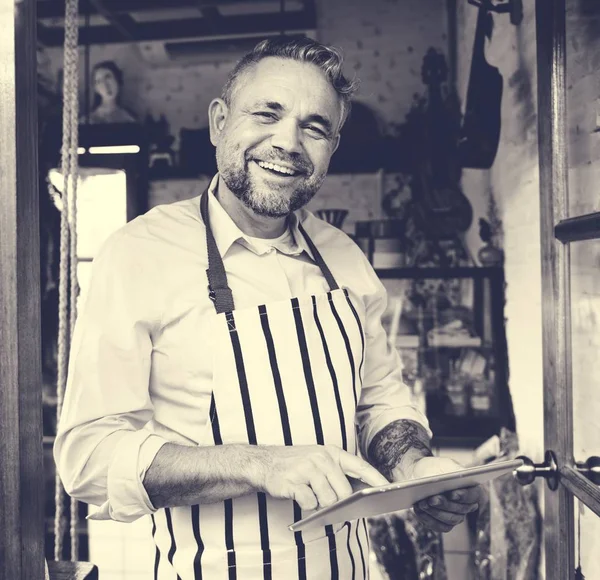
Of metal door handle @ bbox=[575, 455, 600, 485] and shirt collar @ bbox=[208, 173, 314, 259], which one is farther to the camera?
shirt collar @ bbox=[208, 173, 314, 259]

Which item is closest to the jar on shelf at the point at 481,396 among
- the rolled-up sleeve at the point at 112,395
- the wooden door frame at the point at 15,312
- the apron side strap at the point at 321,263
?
the apron side strap at the point at 321,263

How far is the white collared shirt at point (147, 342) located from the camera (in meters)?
1.21

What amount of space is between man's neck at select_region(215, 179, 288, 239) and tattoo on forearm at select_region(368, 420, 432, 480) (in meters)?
0.56

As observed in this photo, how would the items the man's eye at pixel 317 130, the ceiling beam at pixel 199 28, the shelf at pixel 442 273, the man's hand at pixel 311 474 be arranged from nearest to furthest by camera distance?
the man's hand at pixel 311 474
the man's eye at pixel 317 130
the shelf at pixel 442 273
the ceiling beam at pixel 199 28

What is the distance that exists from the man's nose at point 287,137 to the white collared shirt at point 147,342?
21 cm

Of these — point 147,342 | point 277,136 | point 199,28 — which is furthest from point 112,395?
point 199,28

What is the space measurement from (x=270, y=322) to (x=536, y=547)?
1699 mm

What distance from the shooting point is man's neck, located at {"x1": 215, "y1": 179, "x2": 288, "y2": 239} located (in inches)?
59.8

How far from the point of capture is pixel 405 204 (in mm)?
4051

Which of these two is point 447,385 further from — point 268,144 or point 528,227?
point 268,144

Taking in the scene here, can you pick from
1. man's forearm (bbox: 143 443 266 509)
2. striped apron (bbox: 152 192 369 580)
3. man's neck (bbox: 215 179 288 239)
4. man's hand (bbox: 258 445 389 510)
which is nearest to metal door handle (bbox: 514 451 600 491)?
Result: striped apron (bbox: 152 192 369 580)

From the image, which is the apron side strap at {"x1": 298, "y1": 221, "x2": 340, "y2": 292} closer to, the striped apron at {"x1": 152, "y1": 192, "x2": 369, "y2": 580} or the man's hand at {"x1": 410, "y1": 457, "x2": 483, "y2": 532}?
the striped apron at {"x1": 152, "y1": 192, "x2": 369, "y2": 580}

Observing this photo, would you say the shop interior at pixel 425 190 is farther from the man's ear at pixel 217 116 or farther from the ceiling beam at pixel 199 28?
the man's ear at pixel 217 116

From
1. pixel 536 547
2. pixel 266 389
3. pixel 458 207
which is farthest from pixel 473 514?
pixel 266 389
